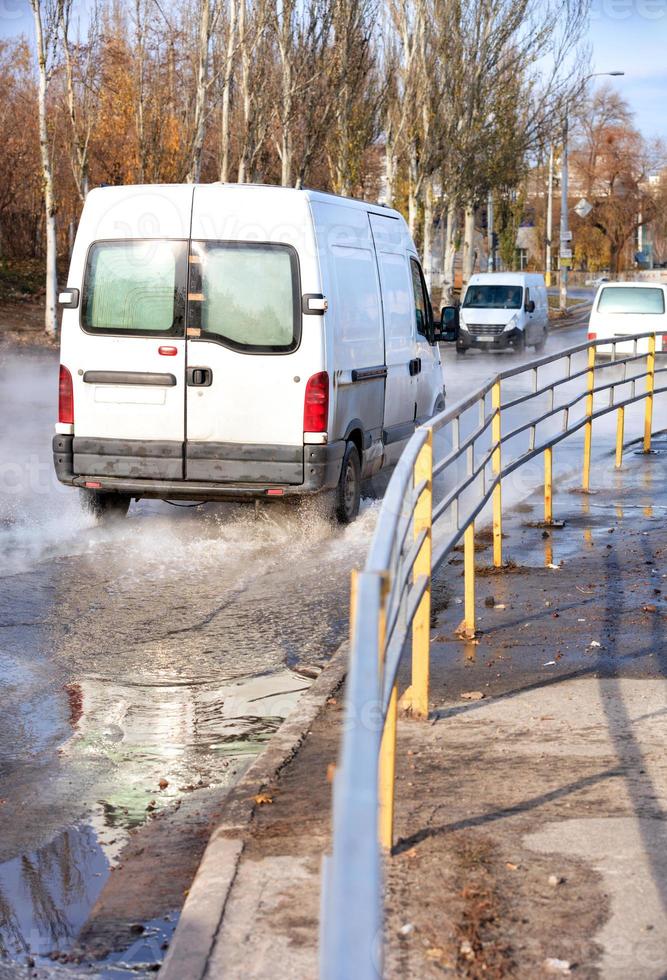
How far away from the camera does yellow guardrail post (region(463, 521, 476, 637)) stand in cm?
695

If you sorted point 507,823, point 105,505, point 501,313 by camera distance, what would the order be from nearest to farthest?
point 507,823 < point 105,505 < point 501,313

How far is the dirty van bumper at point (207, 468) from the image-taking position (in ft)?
31.2

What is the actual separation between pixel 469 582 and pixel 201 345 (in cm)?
327

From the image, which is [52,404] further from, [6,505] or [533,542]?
[533,542]

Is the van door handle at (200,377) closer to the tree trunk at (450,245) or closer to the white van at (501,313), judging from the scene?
the white van at (501,313)

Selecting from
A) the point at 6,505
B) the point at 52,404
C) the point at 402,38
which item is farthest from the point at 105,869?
the point at 402,38

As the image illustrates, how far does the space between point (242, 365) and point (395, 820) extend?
542cm

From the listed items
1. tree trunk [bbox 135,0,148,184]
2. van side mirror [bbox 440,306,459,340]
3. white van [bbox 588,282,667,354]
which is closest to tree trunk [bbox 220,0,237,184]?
tree trunk [bbox 135,0,148,184]

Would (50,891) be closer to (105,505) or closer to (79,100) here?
(105,505)

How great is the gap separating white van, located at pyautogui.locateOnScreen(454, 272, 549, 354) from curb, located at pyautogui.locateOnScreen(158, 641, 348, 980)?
96.4 feet

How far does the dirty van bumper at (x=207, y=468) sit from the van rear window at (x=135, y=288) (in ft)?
2.57

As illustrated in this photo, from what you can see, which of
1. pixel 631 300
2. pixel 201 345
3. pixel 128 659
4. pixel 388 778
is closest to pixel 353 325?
pixel 201 345

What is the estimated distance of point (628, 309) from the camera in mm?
27547

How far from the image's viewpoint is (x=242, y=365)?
9.47 meters
